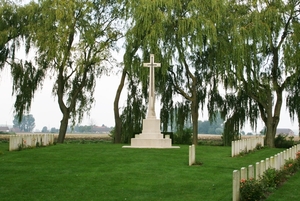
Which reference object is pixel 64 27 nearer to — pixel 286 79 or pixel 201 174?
pixel 286 79

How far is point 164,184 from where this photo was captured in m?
11.2

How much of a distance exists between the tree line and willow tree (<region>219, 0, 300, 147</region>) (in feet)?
0.20

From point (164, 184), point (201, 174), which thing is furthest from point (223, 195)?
point (201, 174)

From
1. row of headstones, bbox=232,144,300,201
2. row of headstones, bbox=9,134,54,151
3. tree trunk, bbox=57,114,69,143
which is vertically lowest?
row of headstones, bbox=232,144,300,201

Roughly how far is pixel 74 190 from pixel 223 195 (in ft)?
11.9

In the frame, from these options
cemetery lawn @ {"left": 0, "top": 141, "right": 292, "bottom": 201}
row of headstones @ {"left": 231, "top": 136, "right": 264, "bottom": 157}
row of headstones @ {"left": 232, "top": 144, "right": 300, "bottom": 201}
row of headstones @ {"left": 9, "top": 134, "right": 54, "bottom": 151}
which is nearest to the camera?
row of headstones @ {"left": 232, "top": 144, "right": 300, "bottom": 201}

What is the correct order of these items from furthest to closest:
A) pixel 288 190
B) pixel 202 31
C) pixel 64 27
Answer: pixel 64 27 → pixel 202 31 → pixel 288 190

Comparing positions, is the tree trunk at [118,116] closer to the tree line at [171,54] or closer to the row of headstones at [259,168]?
the tree line at [171,54]

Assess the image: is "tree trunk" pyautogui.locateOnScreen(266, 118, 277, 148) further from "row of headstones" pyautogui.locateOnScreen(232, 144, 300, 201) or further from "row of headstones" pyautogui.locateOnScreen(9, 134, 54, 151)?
"row of headstones" pyautogui.locateOnScreen(9, 134, 54, 151)

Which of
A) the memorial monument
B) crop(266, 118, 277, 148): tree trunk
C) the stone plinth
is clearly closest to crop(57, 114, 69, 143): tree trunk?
the memorial monument

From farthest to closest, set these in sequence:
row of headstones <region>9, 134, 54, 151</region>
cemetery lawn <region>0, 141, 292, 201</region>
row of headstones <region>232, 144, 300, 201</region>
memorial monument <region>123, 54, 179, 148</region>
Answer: memorial monument <region>123, 54, 179, 148</region> → row of headstones <region>9, 134, 54, 151</region> → cemetery lawn <region>0, 141, 292, 201</region> → row of headstones <region>232, 144, 300, 201</region>

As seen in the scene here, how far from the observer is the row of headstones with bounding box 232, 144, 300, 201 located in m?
9.01

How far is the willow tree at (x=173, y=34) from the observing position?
26.0 m

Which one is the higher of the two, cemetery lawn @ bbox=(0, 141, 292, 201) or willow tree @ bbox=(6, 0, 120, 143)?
willow tree @ bbox=(6, 0, 120, 143)
